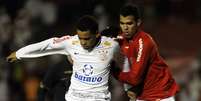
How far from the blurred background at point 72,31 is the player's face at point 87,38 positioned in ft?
3.60

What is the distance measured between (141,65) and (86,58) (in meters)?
0.51

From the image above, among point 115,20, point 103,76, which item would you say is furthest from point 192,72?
point 103,76

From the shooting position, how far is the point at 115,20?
40.2ft

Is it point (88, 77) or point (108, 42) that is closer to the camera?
point (88, 77)

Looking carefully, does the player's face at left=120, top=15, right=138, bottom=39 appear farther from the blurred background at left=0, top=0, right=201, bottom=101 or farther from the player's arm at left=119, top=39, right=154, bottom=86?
the blurred background at left=0, top=0, right=201, bottom=101

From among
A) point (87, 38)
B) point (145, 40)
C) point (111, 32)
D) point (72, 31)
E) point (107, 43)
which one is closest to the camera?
point (87, 38)

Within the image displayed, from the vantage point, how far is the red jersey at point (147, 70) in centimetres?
799

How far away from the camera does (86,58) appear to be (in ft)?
25.6

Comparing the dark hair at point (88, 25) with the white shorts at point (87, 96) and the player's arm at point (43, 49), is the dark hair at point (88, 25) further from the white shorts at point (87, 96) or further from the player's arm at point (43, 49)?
the white shorts at point (87, 96)

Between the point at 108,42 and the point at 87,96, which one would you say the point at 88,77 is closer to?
the point at 87,96

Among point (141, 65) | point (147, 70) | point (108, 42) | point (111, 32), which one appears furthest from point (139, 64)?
point (111, 32)

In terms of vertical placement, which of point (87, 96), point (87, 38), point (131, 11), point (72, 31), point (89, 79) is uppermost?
point (131, 11)

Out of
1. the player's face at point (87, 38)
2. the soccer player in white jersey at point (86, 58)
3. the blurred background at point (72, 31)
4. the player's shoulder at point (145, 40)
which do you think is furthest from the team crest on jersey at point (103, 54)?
the blurred background at point (72, 31)

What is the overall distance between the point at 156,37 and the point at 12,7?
17.5 ft
